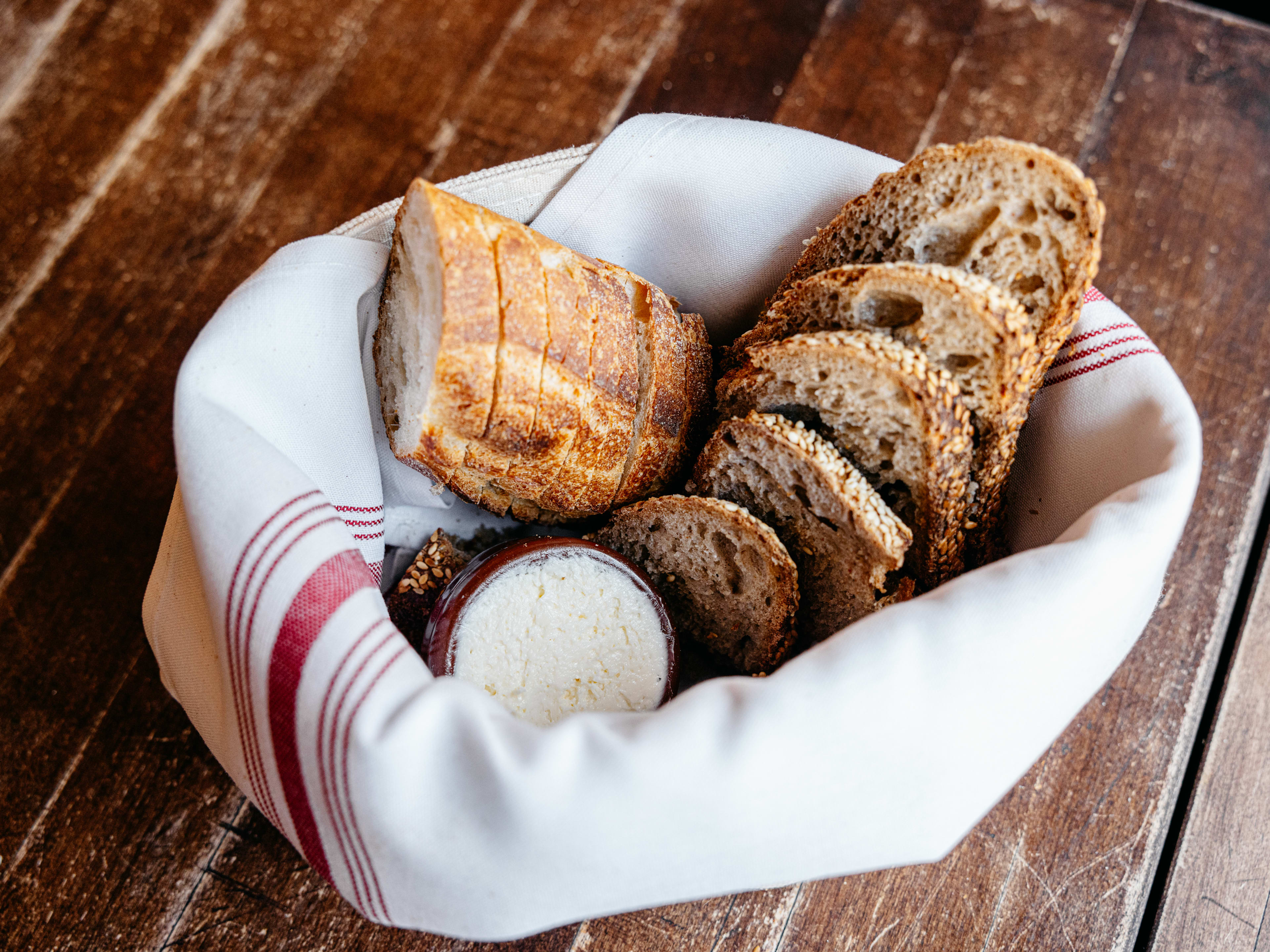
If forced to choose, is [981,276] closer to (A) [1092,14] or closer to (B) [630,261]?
(B) [630,261]

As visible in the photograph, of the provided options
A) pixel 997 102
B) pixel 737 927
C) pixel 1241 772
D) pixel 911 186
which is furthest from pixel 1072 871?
pixel 997 102

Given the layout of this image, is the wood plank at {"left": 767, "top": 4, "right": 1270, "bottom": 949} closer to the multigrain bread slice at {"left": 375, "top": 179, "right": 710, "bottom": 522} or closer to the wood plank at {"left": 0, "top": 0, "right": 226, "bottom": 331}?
the multigrain bread slice at {"left": 375, "top": 179, "right": 710, "bottom": 522}

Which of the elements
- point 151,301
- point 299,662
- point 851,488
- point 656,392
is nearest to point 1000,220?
point 851,488

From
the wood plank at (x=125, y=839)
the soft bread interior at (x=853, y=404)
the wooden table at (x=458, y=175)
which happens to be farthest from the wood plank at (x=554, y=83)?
the wood plank at (x=125, y=839)

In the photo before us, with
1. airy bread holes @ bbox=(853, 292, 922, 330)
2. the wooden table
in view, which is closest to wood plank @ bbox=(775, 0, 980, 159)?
the wooden table

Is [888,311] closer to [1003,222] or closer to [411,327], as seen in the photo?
[1003,222]

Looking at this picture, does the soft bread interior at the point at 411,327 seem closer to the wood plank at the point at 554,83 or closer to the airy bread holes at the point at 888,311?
the airy bread holes at the point at 888,311
